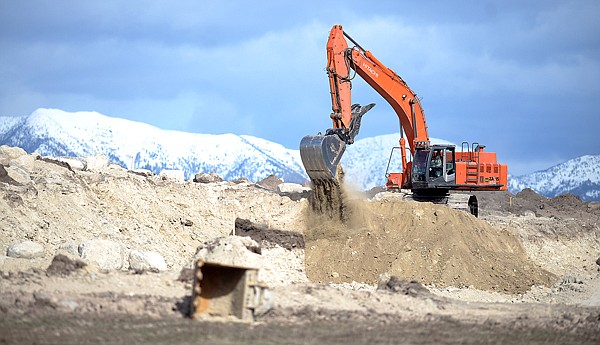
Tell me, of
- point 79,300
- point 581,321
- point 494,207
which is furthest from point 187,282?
point 494,207

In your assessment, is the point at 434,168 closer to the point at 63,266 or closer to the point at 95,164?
the point at 95,164

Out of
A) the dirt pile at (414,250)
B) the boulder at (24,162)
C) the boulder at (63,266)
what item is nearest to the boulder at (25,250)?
the boulder at (63,266)

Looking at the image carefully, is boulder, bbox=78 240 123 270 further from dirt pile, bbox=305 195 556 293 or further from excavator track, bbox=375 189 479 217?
excavator track, bbox=375 189 479 217

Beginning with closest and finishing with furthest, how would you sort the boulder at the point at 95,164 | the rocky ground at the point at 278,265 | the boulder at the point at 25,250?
the rocky ground at the point at 278,265, the boulder at the point at 25,250, the boulder at the point at 95,164

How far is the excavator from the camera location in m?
21.0

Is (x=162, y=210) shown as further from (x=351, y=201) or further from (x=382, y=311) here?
(x=382, y=311)

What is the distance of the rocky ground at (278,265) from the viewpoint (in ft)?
34.1

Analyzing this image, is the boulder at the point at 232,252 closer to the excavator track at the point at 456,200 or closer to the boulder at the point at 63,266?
the boulder at the point at 63,266

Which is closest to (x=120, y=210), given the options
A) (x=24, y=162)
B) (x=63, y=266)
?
(x=24, y=162)

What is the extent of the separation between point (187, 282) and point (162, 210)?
9533 millimetres

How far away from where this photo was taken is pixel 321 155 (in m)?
19.2

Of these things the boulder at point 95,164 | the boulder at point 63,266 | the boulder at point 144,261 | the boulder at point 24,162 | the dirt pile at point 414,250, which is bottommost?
the boulder at point 63,266

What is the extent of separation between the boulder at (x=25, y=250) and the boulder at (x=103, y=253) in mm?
791

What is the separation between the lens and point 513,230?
2673 centimetres
